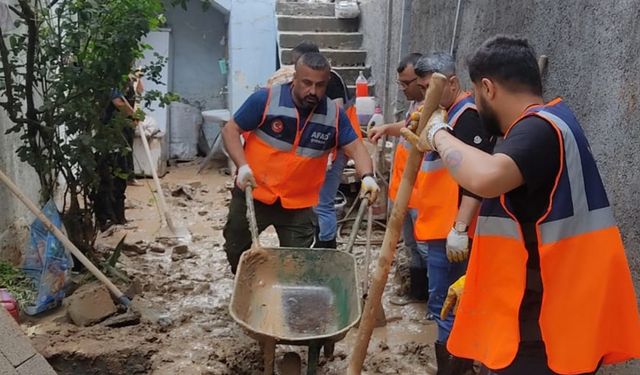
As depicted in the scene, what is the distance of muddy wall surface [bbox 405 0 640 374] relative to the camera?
9.51ft

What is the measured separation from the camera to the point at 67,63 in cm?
470

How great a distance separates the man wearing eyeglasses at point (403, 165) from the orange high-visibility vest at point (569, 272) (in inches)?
70.2

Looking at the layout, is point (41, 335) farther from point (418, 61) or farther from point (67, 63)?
point (418, 61)

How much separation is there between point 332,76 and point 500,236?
136 inches

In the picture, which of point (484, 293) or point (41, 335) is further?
point (41, 335)

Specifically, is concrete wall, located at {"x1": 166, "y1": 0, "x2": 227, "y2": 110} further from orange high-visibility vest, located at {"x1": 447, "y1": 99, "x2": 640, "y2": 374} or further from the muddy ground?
orange high-visibility vest, located at {"x1": 447, "y1": 99, "x2": 640, "y2": 374}

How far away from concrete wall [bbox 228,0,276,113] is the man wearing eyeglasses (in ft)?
19.7

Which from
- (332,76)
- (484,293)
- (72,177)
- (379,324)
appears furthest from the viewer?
(332,76)

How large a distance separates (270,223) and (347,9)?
6.30 m

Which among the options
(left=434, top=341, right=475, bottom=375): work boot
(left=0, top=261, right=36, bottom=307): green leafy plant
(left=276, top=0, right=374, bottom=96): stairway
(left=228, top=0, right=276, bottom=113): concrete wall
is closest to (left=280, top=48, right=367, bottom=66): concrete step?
(left=276, top=0, right=374, bottom=96): stairway

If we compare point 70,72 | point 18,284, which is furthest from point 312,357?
point 70,72

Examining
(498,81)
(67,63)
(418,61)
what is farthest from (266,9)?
(498,81)

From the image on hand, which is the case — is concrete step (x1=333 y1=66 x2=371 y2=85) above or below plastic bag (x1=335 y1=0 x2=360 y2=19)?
below

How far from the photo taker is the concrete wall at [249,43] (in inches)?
416
